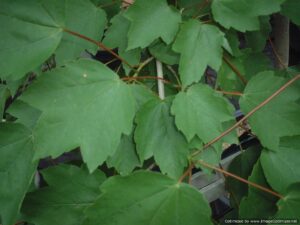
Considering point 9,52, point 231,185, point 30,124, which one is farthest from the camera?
point 231,185

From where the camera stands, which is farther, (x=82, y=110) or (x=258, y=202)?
(x=258, y=202)

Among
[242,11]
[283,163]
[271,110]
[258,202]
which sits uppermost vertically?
[242,11]

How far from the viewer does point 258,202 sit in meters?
0.77

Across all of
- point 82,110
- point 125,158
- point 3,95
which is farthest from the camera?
point 3,95

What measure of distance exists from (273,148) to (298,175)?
9 cm

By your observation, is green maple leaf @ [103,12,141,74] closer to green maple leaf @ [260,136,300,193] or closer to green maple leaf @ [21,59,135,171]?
green maple leaf @ [21,59,135,171]

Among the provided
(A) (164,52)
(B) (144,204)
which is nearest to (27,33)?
(A) (164,52)

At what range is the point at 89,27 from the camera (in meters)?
0.74

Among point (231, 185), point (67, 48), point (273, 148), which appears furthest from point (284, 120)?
point (67, 48)

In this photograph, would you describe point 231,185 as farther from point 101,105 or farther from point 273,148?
point 101,105

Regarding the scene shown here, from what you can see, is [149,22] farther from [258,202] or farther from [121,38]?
[258,202]

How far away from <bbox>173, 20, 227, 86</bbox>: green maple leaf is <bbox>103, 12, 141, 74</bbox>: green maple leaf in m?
0.12

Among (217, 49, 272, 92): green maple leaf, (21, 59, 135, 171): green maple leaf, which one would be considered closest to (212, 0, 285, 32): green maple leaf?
(217, 49, 272, 92): green maple leaf

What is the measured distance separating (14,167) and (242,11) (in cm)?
59
